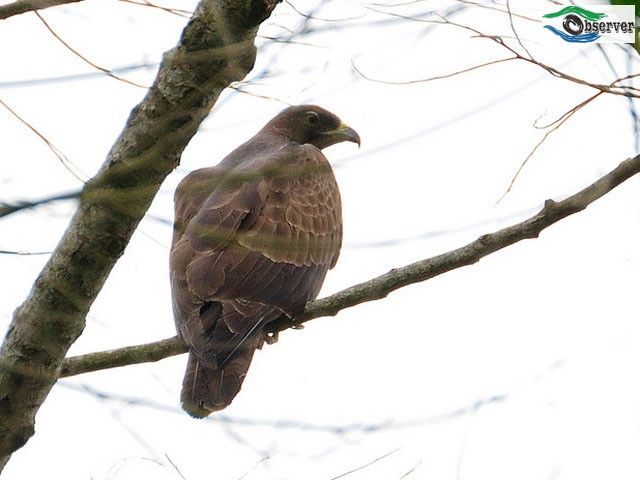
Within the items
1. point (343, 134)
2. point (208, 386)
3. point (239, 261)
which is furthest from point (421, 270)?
point (343, 134)

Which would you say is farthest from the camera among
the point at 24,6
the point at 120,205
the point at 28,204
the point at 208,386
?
the point at 208,386

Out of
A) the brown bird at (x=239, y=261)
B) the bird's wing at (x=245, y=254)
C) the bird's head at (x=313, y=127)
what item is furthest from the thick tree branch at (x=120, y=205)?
the bird's head at (x=313, y=127)

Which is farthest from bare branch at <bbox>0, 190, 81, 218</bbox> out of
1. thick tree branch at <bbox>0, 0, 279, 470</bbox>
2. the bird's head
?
the bird's head

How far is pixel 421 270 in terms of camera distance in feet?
13.5

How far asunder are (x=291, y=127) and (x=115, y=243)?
4.02m

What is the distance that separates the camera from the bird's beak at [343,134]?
7.44 metres

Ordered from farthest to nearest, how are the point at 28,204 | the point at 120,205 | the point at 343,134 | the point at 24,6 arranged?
the point at 343,134 < the point at 24,6 < the point at 120,205 < the point at 28,204

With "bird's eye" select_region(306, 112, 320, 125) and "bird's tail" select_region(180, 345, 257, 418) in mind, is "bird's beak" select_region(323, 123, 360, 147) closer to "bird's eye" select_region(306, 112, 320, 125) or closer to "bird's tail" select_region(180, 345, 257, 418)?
"bird's eye" select_region(306, 112, 320, 125)

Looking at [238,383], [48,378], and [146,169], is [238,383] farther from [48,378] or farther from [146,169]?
[146,169]

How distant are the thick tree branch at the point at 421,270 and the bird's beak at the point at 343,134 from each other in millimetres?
3162

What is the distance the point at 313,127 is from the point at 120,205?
13.8 feet

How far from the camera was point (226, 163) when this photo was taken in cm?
655

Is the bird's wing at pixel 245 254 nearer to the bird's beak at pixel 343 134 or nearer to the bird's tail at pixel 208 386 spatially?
the bird's tail at pixel 208 386

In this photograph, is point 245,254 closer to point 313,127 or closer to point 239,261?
point 239,261
